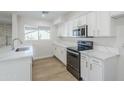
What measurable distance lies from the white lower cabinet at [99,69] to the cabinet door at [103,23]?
63 centimetres

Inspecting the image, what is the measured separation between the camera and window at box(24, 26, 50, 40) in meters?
5.61

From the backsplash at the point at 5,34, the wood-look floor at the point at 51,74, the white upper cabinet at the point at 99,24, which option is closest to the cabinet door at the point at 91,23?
the white upper cabinet at the point at 99,24

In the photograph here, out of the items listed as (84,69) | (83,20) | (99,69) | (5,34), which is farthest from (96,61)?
(5,34)

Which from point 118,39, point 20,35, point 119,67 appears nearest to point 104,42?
point 118,39

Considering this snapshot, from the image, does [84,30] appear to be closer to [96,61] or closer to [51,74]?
[96,61]

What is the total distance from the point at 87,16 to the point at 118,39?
3.60 feet

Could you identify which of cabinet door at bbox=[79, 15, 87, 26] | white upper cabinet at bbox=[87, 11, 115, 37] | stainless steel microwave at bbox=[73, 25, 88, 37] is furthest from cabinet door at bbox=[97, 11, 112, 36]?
cabinet door at bbox=[79, 15, 87, 26]

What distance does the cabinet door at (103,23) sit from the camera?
7.45ft

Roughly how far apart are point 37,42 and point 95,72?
14.0 ft

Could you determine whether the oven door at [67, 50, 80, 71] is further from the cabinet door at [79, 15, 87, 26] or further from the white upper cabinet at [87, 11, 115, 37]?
the cabinet door at [79, 15, 87, 26]

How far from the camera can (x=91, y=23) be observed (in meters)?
2.80

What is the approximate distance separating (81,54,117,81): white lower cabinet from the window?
3.91 meters

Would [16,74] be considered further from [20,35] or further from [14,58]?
[20,35]

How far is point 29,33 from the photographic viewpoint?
566 cm
